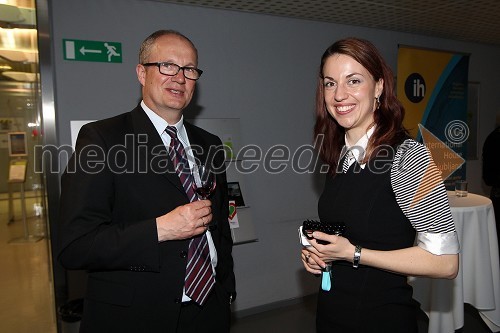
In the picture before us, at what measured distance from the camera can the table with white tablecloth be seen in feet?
9.53

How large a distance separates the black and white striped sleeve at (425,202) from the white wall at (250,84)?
242 centimetres

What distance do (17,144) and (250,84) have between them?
2240mm

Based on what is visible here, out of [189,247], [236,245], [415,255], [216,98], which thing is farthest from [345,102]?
[236,245]

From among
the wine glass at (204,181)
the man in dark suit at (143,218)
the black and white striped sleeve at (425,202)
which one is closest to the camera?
the black and white striped sleeve at (425,202)

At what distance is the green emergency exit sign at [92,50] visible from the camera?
2.88 m

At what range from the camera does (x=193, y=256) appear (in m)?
1.68

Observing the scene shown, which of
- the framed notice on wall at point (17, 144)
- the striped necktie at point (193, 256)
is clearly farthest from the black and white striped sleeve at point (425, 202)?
the framed notice on wall at point (17, 144)

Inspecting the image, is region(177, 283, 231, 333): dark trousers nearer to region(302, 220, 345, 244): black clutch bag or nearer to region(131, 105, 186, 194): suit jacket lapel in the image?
region(131, 105, 186, 194): suit jacket lapel

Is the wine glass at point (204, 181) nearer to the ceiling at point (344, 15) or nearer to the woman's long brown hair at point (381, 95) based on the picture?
the woman's long brown hair at point (381, 95)

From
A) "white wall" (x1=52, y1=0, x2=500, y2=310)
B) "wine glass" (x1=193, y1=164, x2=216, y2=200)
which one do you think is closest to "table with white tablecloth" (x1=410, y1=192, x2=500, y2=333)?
"white wall" (x1=52, y1=0, x2=500, y2=310)

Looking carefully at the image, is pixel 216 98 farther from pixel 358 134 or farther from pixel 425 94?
pixel 425 94

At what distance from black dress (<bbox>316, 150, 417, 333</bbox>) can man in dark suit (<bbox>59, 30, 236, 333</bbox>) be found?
586 mm

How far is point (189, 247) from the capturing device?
1.67 m

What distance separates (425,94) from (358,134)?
3.58 metres
